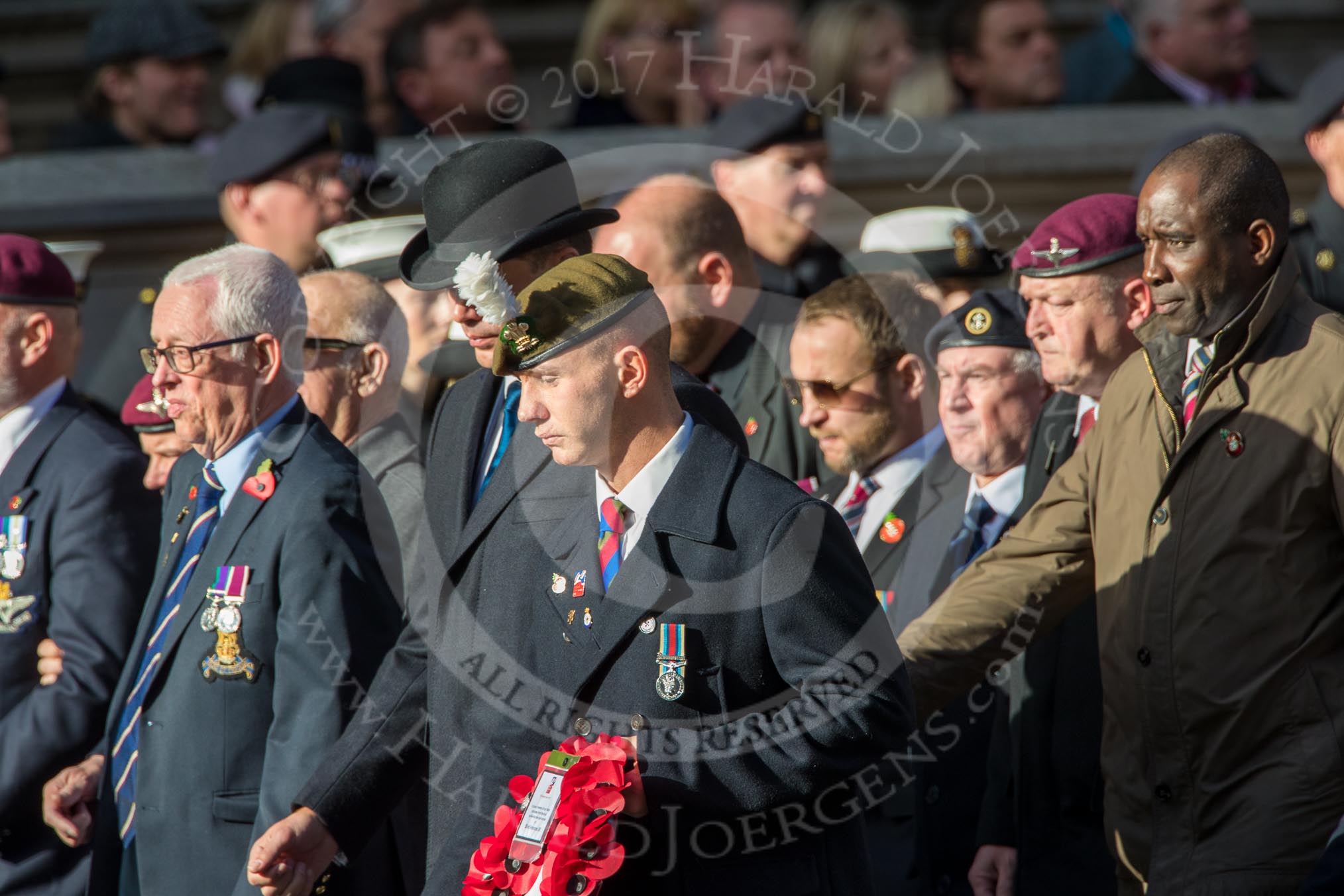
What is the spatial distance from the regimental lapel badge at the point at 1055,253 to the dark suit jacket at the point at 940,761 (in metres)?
0.76

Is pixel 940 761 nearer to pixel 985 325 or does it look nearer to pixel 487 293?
pixel 985 325

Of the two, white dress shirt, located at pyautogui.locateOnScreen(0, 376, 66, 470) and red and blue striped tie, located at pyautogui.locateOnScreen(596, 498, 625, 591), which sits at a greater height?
red and blue striped tie, located at pyautogui.locateOnScreen(596, 498, 625, 591)

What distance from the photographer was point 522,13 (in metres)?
12.4

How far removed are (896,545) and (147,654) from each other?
2.12m

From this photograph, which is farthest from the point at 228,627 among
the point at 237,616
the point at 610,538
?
the point at 610,538

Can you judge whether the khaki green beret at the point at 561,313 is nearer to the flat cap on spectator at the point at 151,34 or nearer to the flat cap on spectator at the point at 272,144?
the flat cap on spectator at the point at 272,144

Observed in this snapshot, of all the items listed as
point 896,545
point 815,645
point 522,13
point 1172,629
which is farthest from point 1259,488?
point 522,13

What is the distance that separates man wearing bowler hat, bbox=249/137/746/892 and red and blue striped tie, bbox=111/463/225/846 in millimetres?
742

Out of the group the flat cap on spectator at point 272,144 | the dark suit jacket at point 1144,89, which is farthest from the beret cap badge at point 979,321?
the dark suit jacket at point 1144,89

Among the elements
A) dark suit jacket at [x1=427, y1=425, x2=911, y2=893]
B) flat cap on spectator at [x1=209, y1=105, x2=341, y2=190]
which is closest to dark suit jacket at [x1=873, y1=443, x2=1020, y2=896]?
dark suit jacket at [x1=427, y1=425, x2=911, y2=893]

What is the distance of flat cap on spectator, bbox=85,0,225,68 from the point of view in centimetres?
887

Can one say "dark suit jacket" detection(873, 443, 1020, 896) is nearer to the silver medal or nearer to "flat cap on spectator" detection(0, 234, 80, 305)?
the silver medal

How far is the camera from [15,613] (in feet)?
18.0

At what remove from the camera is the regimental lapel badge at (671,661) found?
3.58 meters
